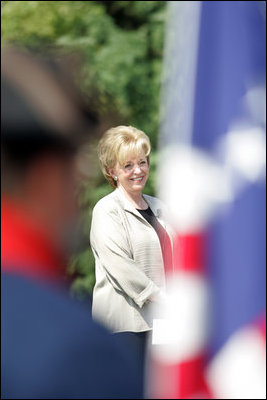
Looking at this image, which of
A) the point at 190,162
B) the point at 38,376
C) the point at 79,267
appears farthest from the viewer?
the point at 79,267

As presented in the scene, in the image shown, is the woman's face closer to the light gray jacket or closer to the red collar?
the light gray jacket

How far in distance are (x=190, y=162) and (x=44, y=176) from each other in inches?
188

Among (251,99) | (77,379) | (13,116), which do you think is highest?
(13,116)

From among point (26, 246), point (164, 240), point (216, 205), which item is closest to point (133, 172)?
point (164, 240)

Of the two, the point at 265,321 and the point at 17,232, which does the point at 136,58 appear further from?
the point at 265,321

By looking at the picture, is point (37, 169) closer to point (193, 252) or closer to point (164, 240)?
point (164, 240)

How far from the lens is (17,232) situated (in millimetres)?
5957

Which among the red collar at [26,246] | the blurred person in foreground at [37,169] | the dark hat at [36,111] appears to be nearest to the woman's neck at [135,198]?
the blurred person in foreground at [37,169]

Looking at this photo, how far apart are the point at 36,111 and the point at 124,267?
12.5 feet

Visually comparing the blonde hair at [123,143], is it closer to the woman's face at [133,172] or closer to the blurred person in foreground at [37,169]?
the woman's face at [133,172]

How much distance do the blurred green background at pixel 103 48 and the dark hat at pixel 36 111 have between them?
0.17m

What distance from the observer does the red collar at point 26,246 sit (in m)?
5.51

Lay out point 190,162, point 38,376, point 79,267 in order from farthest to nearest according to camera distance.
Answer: point 79,267
point 38,376
point 190,162

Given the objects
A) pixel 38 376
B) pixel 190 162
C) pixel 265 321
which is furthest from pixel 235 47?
pixel 38 376
